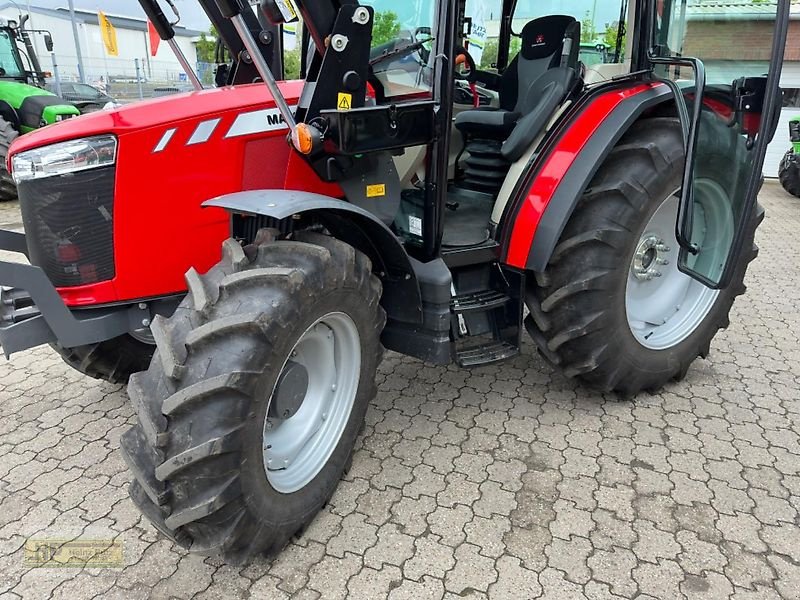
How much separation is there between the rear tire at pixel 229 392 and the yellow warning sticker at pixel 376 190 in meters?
0.43

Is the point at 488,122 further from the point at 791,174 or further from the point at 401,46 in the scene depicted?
the point at 791,174

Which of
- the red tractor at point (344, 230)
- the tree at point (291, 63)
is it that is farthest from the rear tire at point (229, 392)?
the tree at point (291, 63)

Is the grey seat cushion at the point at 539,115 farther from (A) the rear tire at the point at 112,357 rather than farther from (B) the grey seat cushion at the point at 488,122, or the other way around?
(A) the rear tire at the point at 112,357

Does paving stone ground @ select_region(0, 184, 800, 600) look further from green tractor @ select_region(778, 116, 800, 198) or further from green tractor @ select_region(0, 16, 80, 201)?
green tractor @ select_region(778, 116, 800, 198)

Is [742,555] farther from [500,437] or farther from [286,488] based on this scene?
[286,488]

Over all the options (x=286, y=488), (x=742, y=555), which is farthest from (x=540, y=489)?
(x=286, y=488)

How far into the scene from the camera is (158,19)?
2.82 m

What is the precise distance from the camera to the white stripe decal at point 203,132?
241 cm

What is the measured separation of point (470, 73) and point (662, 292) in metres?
1.64

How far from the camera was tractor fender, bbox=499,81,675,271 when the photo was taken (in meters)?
2.89

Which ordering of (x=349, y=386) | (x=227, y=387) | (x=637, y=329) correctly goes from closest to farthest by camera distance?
(x=227, y=387), (x=349, y=386), (x=637, y=329)

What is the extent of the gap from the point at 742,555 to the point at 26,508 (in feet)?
9.25

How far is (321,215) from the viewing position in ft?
8.07

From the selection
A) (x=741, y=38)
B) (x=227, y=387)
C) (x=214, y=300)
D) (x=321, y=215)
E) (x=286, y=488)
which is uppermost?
(x=741, y=38)
